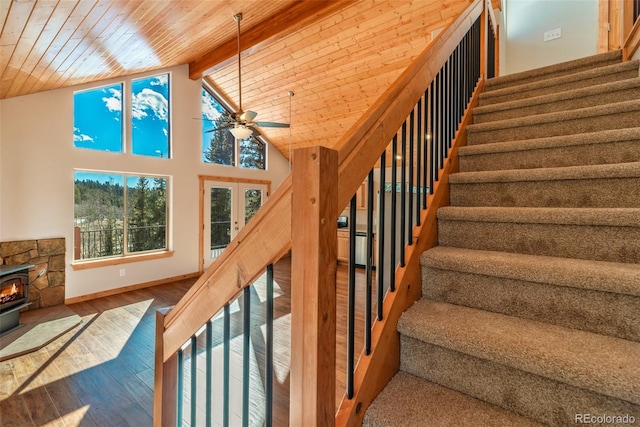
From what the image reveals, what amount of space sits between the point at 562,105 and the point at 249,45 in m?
4.04

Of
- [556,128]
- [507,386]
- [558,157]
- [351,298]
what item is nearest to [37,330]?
[351,298]

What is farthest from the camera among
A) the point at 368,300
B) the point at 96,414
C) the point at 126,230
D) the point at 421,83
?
the point at 126,230

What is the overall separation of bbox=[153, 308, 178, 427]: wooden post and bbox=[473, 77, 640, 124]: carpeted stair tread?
8.15 feet

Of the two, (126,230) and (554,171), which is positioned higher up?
(554,171)

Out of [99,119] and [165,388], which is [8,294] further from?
[165,388]

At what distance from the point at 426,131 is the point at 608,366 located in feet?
3.64

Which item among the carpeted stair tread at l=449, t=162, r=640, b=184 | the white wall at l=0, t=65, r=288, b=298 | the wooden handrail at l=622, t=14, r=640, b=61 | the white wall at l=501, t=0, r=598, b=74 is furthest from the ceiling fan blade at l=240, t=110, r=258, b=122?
the white wall at l=501, t=0, r=598, b=74

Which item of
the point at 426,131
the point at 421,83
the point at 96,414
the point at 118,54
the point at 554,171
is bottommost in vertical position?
the point at 96,414

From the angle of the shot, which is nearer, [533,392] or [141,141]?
[533,392]

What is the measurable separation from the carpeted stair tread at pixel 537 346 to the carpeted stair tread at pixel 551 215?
455 mm

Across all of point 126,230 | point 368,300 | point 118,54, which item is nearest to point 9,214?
point 126,230

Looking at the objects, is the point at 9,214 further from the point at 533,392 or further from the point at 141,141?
the point at 533,392

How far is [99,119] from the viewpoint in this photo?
15.5 feet

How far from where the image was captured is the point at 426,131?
151 centimetres
